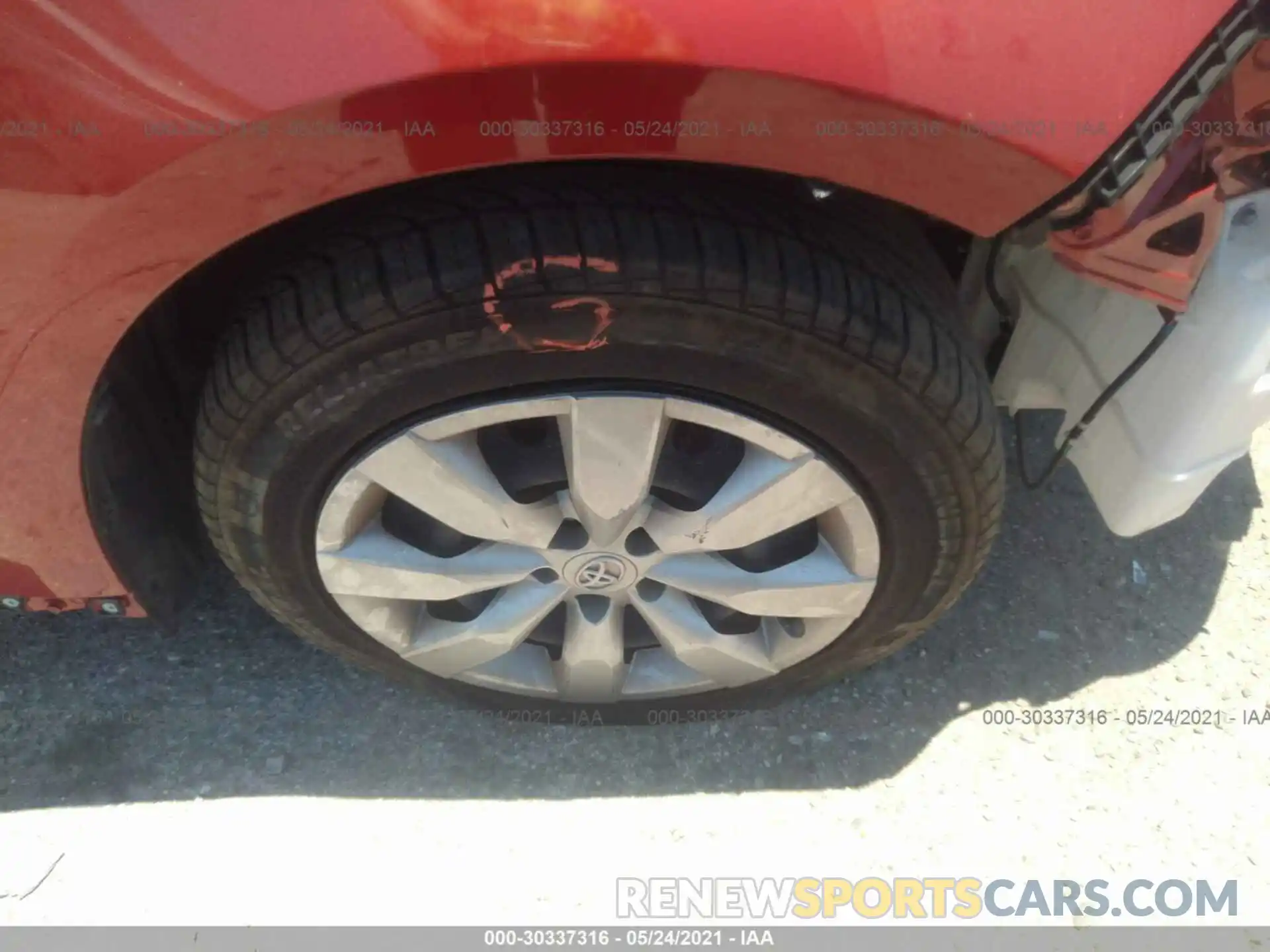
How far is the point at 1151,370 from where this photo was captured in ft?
4.59

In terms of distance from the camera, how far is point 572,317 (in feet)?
3.63

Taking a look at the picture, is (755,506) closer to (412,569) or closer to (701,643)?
(701,643)

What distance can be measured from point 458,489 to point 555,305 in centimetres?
31

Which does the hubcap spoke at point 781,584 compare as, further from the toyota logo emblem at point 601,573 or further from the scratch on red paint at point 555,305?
the scratch on red paint at point 555,305

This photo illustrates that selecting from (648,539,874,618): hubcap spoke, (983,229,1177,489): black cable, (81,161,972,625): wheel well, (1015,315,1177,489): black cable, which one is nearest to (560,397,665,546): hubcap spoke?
(648,539,874,618): hubcap spoke

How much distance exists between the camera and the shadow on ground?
67.0 inches

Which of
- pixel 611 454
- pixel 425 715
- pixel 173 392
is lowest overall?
pixel 425 715

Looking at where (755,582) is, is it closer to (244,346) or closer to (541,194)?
(541,194)

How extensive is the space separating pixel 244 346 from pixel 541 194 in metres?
0.40

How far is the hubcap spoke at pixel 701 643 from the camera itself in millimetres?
1514

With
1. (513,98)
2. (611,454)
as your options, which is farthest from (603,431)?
(513,98)

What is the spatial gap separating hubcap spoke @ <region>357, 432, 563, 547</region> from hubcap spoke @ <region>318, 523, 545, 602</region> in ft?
0.21

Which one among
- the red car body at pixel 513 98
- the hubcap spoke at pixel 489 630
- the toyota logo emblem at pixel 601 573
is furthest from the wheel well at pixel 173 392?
the toyota logo emblem at pixel 601 573

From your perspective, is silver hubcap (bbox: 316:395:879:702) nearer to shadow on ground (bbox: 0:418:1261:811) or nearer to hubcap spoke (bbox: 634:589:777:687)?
hubcap spoke (bbox: 634:589:777:687)
